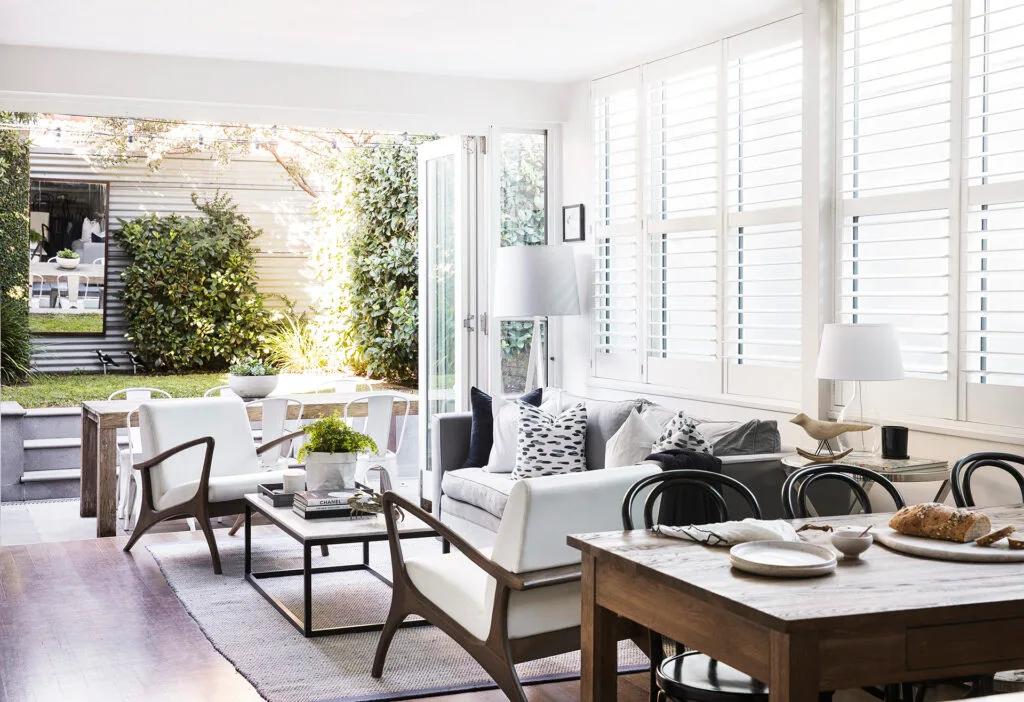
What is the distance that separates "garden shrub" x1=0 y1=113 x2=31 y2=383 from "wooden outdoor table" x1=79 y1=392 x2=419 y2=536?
3994 mm

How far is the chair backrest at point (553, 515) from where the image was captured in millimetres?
3248

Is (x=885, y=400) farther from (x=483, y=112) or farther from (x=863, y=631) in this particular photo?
(x=483, y=112)

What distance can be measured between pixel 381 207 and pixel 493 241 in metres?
3.93

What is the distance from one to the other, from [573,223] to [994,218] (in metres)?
3.13

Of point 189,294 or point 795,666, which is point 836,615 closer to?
point 795,666

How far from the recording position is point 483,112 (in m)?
6.86

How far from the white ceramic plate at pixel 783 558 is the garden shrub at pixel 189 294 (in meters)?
9.59

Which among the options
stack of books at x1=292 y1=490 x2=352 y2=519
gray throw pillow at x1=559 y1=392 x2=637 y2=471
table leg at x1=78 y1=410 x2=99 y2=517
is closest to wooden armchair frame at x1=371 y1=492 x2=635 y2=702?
stack of books at x1=292 y1=490 x2=352 y2=519

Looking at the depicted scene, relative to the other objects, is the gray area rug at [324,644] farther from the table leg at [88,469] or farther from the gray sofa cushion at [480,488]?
the table leg at [88,469]

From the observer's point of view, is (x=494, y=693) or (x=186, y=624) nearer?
(x=494, y=693)

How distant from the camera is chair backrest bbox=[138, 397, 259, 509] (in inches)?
230

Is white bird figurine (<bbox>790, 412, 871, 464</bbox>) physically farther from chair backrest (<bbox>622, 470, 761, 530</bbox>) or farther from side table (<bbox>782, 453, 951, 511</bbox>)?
chair backrest (<bbox>622, 470, 761, 530</bbox>)

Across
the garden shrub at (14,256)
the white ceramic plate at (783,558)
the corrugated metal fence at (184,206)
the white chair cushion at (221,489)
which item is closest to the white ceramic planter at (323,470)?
the white chair cushion at (221,489)

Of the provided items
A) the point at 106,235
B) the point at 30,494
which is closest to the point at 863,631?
the point at 30,494
